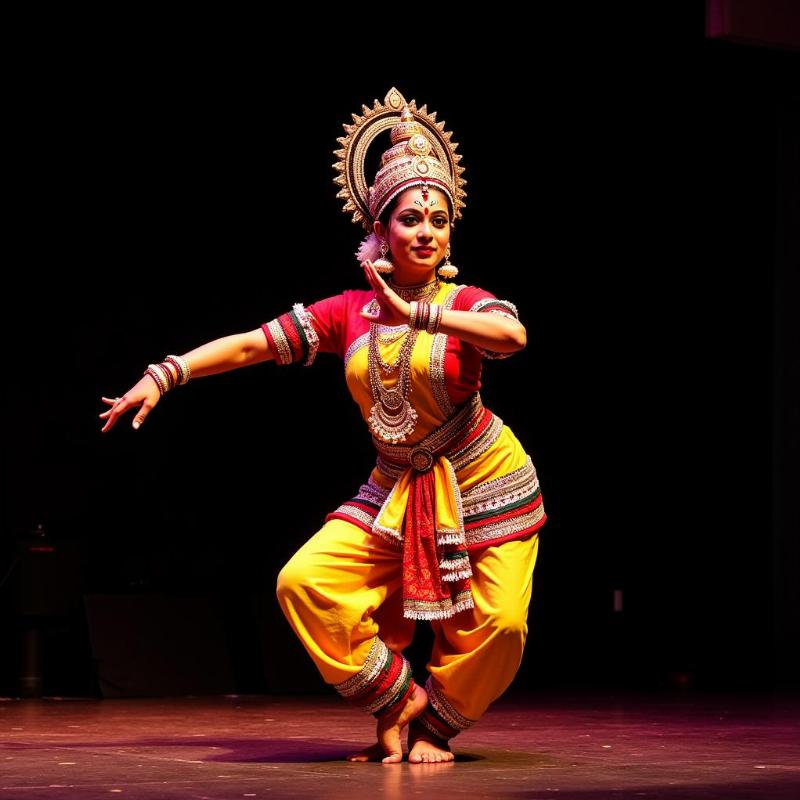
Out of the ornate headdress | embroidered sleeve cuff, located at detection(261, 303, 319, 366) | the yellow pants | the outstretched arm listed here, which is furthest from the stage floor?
the ornate headdress

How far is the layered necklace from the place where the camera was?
10.4 feet

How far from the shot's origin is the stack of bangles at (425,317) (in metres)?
2.96

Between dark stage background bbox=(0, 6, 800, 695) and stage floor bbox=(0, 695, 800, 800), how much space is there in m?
0.66

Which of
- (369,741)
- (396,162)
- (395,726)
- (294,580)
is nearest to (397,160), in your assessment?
(396,162)

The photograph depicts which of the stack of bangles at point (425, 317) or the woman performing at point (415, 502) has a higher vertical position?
the stack of bangles at point (425, 317)

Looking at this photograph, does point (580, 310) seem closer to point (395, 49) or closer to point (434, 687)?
point (395, 49)

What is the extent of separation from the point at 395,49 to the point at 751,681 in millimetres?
2931

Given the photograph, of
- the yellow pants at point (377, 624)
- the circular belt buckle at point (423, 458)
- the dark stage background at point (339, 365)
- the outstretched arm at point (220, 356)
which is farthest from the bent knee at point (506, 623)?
the dark stage background at point (339, 365)

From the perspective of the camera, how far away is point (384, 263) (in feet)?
10.7

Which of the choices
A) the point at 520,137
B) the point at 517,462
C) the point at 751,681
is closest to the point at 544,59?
the point at 520,137

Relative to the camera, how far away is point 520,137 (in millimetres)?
6324

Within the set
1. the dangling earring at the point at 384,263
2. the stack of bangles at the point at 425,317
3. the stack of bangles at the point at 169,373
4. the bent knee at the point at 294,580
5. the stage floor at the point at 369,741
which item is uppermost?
the dangling earring at the point at 384,263

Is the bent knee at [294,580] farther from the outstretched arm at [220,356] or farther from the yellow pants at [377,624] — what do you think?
the outstretched arm at [220,356]

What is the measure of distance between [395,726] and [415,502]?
0.46m
